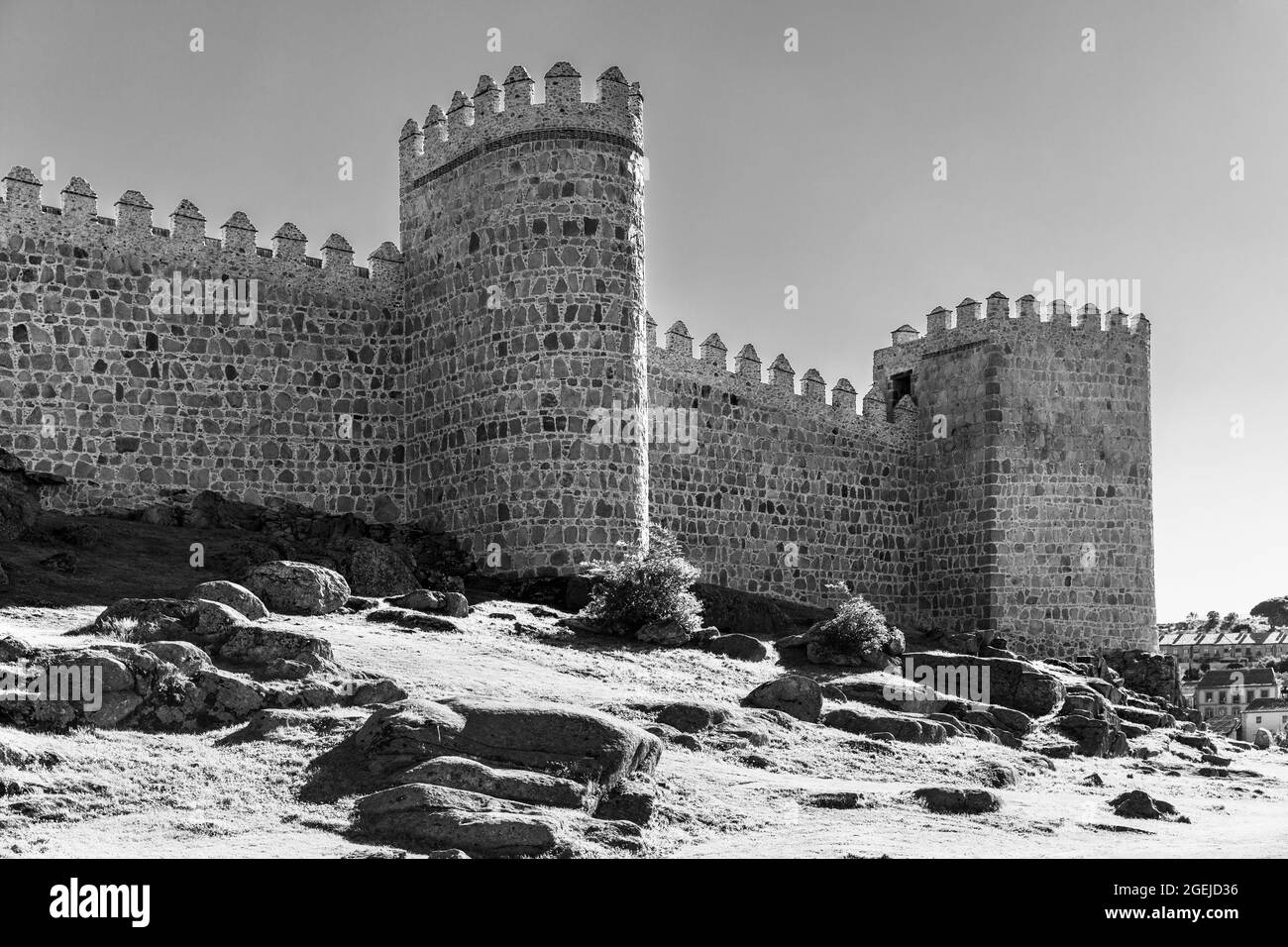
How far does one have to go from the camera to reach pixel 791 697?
2059 centimetres

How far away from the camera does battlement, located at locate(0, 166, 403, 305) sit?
2655 cm

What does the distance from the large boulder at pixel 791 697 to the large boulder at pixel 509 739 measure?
5.56 meters

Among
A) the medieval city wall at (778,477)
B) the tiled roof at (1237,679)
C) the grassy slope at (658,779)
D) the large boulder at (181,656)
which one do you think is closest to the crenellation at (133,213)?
the grassy slope at (658,779)

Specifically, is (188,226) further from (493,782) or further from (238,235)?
(493,782)

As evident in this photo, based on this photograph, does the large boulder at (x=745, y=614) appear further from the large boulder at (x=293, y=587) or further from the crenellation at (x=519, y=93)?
the crenellation at (x=519, y=93)

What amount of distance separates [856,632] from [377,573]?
24.0 feet

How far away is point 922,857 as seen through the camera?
13133mm

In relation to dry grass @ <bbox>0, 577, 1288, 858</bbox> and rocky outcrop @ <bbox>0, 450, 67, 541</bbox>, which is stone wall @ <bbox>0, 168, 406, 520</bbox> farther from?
dry grass @ <bbox>0, 577, 1288, 858</bbox>

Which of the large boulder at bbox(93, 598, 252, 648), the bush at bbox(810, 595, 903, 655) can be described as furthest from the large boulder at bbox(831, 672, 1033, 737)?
the large boulder at bbox(93, 598, 252, 648)

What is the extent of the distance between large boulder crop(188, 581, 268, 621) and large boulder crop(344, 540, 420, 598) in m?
4.64
